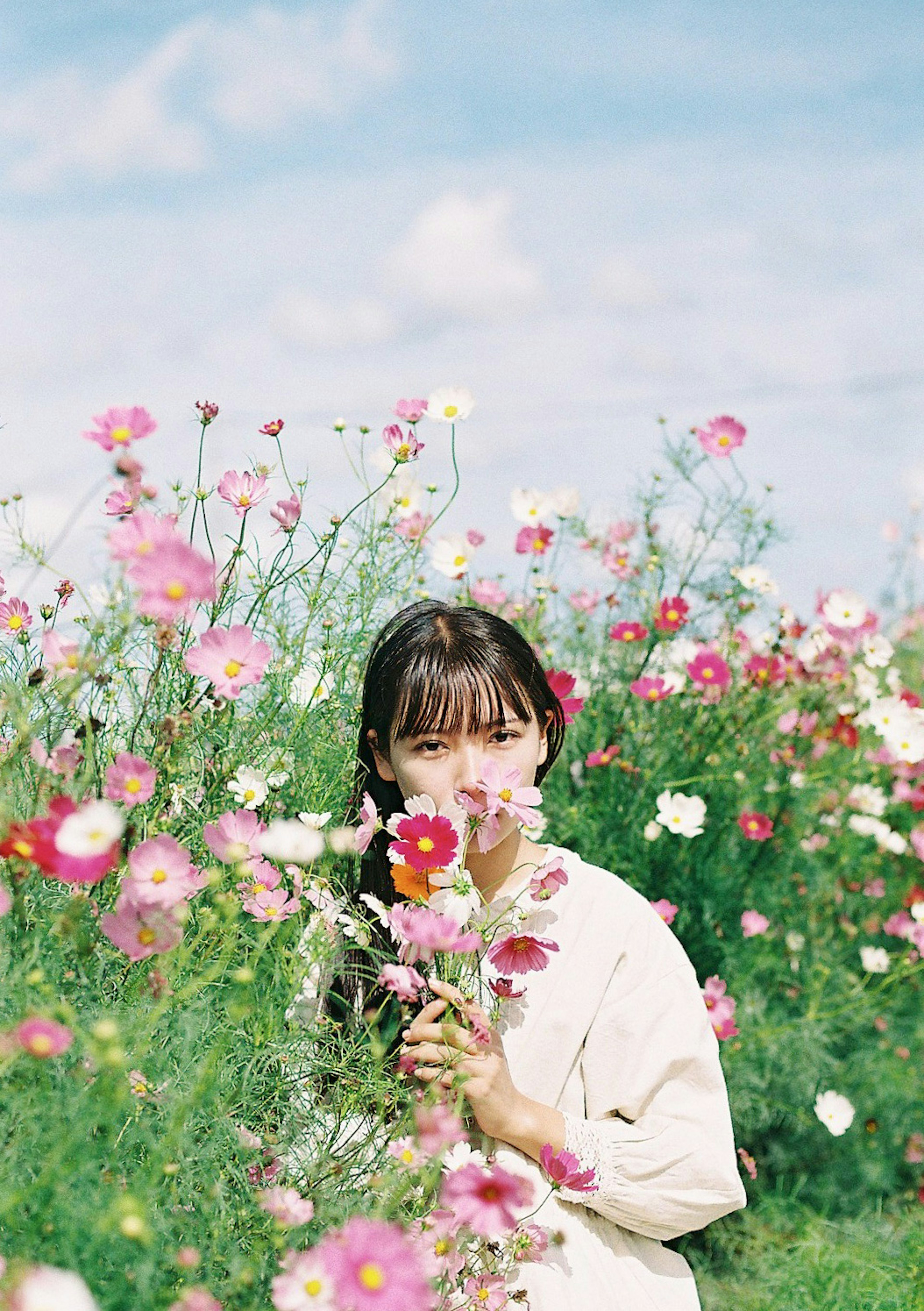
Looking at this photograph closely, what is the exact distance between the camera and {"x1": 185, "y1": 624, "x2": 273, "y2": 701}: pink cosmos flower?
1124 millimetres

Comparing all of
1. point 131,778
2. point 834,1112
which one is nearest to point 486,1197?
point 131,778

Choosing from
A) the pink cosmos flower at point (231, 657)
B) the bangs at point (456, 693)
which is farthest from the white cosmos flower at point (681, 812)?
the pink cosmos flower at point (231, 657)

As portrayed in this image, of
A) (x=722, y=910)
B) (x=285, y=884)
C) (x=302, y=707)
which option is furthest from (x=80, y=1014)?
(x=722, y=910)

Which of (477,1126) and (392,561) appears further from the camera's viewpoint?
(392,561)

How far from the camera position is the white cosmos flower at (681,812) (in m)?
2.14

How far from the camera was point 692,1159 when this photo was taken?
1.36 metres

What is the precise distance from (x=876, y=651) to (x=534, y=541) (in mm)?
873

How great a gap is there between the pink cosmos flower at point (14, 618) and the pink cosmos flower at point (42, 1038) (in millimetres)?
636

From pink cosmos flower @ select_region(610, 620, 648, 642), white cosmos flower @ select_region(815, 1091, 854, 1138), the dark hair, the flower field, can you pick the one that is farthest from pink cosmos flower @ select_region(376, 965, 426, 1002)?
white cosmos flower @ select_region(815, 1091, 854, 1138)

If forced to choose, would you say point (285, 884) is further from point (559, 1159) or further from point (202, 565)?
point (202, 565)

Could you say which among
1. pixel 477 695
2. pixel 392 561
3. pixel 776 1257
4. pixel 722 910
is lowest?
pixel 776 1257

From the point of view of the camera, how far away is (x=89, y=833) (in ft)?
2.76

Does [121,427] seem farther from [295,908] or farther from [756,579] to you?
[756,579]

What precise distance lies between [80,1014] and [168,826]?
0.74 ft
